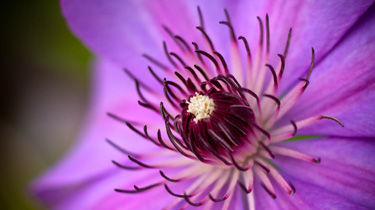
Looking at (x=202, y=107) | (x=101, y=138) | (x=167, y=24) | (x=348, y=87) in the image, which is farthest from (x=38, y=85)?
(x=348, y=87)

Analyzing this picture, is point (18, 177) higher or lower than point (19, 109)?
lower

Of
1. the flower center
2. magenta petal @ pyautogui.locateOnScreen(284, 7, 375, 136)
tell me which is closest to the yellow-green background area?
the flower center

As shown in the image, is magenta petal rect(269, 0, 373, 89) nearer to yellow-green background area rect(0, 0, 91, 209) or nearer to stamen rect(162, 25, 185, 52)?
stamen rect(162, 25, 185, 52)

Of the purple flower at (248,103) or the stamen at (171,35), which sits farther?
the stamen at (171,35)

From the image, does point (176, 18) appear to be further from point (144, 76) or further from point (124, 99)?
point (124, 99)

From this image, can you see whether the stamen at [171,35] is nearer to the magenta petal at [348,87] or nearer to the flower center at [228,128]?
the flower center at [228,128]

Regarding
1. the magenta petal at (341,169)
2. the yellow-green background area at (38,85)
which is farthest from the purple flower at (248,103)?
the yellow-green background area at (38,85)

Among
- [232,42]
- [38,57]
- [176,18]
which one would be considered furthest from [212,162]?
[38,57]
